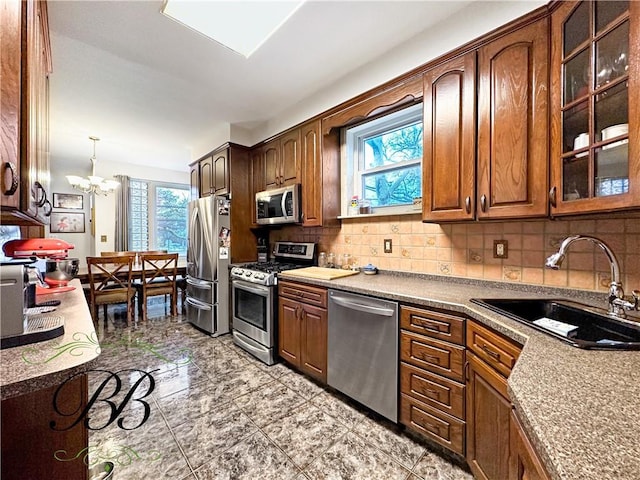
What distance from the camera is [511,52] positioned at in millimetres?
1470

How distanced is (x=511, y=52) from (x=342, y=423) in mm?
2414

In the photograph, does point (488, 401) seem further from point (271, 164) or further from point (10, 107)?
point (271, 164)

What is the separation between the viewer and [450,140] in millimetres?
1710

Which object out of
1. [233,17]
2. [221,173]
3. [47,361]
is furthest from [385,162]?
[47,361]

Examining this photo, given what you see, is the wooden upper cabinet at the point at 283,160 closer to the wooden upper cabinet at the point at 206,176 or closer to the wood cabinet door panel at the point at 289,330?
the wooden upper cabinet at the point at 206,176

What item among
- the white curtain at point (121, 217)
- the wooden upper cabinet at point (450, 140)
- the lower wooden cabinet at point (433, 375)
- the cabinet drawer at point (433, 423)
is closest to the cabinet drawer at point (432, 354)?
the lower wooden cabinet at point (433, 375)

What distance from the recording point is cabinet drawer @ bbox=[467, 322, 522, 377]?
42.3 inches

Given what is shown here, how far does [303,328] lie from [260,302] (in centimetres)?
59

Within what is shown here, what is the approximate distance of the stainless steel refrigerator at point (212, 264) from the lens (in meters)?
3.21

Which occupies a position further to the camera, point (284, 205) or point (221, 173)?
point (221, 173)

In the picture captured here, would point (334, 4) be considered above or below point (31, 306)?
above

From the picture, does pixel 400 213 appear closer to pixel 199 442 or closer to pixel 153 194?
pixel 199 442

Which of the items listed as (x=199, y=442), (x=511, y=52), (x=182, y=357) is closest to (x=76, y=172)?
(x=182, y=357)

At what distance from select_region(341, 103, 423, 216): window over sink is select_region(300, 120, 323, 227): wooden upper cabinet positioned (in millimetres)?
272
